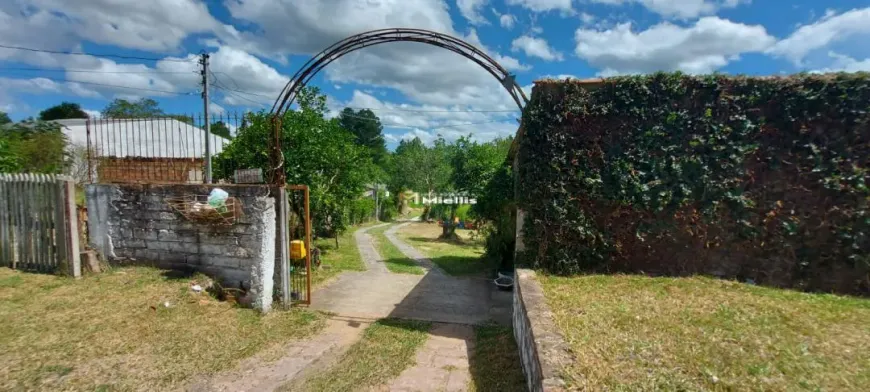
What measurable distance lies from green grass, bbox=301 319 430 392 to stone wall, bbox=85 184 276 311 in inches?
72.3

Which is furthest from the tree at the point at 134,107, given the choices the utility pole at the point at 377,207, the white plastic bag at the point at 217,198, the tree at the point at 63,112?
the white plastic bag at the point at 217,198

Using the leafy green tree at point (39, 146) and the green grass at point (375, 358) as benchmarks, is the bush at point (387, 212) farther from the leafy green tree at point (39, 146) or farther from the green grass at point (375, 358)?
the green grass at point (375, 358)

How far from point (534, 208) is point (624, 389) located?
116 inches

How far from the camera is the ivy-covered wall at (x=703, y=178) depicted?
4.52 meters

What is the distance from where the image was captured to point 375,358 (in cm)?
443

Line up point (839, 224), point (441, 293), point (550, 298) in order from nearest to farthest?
point (550, 298)
point (839, 224)
point (441, 293)

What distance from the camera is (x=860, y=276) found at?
4551mm

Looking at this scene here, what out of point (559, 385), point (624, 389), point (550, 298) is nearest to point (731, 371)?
point (624, 389)

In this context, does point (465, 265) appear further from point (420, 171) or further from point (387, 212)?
point (420, 171)

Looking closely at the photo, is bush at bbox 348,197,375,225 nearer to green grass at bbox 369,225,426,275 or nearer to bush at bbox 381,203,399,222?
green grass at bbox 369,225,426,275

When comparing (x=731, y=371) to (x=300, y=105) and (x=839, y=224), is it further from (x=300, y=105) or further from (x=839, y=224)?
(x=300, y=105)

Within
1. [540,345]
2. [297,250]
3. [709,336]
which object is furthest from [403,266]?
[709,336]

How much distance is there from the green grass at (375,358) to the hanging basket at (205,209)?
2529mm

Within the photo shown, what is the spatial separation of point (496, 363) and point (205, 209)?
14.6 feet
